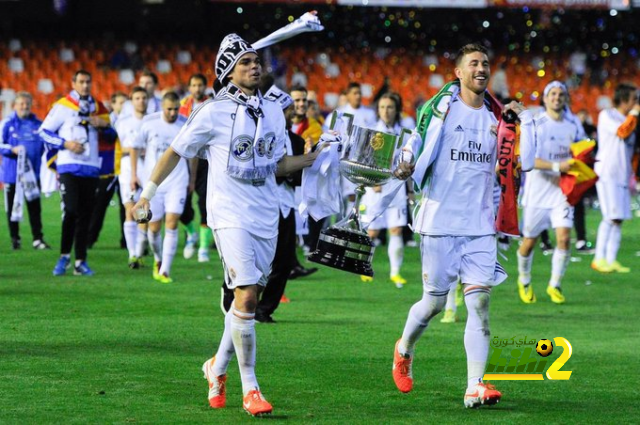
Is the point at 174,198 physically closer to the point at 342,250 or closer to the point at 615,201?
the point at 615,201

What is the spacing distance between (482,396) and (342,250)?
133 centimetres

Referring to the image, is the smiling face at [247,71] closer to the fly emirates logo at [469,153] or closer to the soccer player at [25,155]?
the fly emirates logo at [469,153]

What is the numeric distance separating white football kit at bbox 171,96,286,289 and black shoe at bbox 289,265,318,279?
8123 mm

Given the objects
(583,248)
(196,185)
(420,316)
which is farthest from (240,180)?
(583,248)

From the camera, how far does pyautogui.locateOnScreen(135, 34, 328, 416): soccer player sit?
7.92m

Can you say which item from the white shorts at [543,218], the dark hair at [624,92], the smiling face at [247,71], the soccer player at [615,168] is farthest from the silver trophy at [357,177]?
the soccer player at [615,168]

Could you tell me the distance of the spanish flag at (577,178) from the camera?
14.3m

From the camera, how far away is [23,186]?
19.0 meters

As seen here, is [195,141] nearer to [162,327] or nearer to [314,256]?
[314,256]

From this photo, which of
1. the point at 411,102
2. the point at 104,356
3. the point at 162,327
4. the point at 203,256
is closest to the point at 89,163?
the point at 203,256

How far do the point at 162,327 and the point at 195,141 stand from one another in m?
4.06

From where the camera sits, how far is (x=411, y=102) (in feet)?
123

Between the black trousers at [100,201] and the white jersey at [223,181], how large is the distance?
35.5 ft

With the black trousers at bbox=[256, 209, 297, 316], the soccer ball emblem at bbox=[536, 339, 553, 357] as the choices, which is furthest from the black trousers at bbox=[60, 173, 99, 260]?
the soccer ball emblem at bbox=[536, 339, 553, 357]
